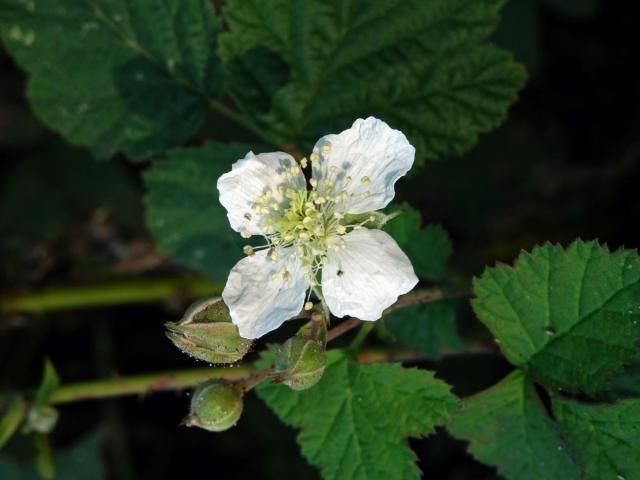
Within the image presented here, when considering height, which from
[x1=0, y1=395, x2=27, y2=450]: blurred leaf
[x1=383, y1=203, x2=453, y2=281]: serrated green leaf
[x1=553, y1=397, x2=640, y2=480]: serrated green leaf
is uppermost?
[x1=383, y1=203, x2=453, y2=281]: serrated green leaf

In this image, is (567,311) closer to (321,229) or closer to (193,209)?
(321,229)

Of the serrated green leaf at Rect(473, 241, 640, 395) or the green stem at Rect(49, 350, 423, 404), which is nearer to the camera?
the serrated green leaf at Rect(473, 241, 640, 395)

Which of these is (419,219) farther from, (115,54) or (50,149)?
(50,149)

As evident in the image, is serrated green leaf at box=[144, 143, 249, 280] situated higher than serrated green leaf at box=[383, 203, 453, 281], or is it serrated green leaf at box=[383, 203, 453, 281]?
serrated green leaf at box=[383, 203, 453, 281]

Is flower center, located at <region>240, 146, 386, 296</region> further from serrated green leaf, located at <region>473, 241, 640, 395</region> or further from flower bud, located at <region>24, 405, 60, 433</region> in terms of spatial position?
flower bud, located at <region>24, 405, 60, 433</region>

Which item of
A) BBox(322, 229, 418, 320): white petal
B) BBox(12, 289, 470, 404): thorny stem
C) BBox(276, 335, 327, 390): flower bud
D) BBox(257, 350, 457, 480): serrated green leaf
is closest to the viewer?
BBox(276, 335, 327, 390): flower bud

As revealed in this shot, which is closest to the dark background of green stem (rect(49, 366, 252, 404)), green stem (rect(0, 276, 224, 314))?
green stem (rect(0, 276, 224, 314))

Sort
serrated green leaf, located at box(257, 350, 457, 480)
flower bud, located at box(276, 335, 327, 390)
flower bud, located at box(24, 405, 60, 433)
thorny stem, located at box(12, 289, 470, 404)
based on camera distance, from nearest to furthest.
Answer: flower bud, located at box(276, 335, 327, 390) → serrated green leaf, located at box(257, 350, 457, 480) → thorny stem, located at box(12, 289, 470, 404) → flower bud, located at box(24, 405, 60, 433)

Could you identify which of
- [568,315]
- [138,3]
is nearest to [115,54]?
[138,3]
